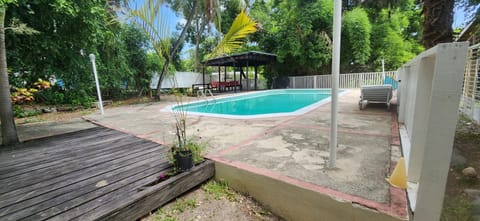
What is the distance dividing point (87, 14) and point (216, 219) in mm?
5668

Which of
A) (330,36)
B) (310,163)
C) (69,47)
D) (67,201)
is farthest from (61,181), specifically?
(330,36)

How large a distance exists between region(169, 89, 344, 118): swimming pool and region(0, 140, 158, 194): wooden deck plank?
4143 mm

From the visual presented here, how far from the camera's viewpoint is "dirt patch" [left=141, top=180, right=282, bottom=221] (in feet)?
6.35

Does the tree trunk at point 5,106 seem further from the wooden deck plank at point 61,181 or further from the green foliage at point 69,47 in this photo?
the wooden deck plank at point 61,181

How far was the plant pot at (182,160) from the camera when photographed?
228 cm

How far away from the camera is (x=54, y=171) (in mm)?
2326

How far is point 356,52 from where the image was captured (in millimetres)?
13148

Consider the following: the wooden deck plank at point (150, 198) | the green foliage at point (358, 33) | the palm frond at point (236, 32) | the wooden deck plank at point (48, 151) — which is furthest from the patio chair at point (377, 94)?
the green foliage at point (358, 33)

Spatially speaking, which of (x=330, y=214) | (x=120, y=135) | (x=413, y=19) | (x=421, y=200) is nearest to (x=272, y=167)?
(x=330, y=214)

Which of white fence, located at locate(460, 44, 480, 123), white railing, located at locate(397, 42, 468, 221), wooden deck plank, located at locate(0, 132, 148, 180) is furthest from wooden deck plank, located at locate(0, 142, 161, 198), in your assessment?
white fence, located at locate(460, 44, 480, 123)

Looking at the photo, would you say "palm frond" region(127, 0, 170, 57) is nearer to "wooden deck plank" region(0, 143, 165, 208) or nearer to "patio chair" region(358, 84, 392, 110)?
"wooden deck plank" region(0, 143, 165, 208)

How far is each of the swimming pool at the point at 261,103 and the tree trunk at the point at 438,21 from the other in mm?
3368

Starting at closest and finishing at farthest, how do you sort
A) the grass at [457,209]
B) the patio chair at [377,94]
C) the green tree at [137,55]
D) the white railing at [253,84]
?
the grass at [457,209], the patio chair at [377,94], the green tree at [137,55], the white railing at [253,84]

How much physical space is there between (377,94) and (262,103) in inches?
209
